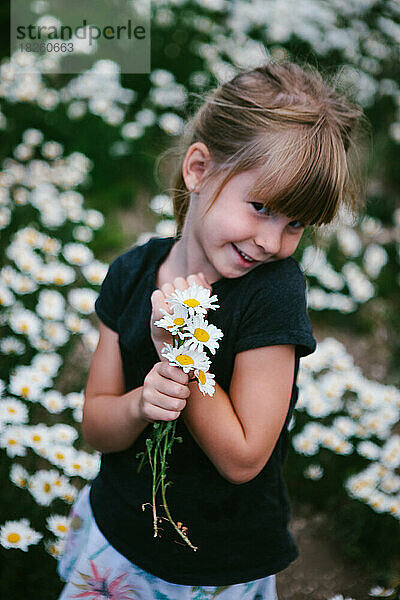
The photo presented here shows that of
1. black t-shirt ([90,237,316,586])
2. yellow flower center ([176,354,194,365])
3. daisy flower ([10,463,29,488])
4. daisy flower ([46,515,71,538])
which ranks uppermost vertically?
yellow flower center ([176,354,194,365])

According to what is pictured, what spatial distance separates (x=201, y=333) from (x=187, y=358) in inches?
1.8

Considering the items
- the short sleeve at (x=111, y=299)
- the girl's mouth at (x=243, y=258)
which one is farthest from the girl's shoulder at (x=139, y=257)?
the girl's mouth at (x=243, y=258)

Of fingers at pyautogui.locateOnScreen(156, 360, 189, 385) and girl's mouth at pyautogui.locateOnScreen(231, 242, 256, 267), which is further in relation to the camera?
girl's mouth at pyautogui.locateOnScreen(231, 242, 256, 267)

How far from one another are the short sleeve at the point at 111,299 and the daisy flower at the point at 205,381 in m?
0.44

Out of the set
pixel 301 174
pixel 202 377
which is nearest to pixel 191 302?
pixel 202 377

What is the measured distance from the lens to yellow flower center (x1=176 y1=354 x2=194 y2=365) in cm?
104

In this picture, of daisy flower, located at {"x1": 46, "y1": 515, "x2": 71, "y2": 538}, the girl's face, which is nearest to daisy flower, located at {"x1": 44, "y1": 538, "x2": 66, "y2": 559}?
daisy flower, located at {"x1": 46, "y1": 515, "x2": 71, "y2": 538}

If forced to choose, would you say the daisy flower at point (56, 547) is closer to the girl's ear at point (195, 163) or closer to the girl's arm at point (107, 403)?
the girl's arm at point (107, 403)

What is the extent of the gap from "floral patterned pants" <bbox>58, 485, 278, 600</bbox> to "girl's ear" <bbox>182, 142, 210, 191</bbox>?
31.7 inches

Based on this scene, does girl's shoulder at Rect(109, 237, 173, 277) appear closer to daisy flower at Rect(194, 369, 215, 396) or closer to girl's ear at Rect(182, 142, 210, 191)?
girl's ear at Rect(182, 142, 210, 191)

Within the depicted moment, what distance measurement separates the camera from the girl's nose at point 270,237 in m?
1.22

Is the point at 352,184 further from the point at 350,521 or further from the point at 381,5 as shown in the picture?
the point at 381,5

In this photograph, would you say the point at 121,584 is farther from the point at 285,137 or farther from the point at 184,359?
the point at 285,137

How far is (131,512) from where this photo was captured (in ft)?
4.56
